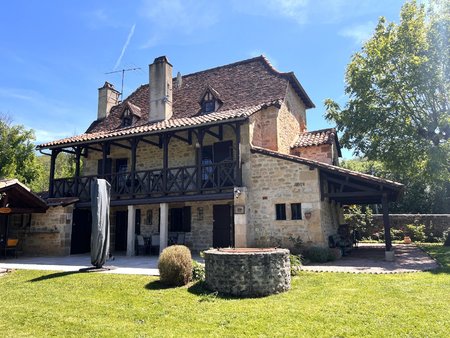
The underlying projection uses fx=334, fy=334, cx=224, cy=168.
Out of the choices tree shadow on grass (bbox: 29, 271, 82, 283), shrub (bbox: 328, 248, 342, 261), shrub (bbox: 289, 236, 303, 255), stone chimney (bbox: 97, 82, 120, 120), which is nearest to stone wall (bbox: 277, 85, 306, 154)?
shrub (bbox: 289, 236, 303, 255)

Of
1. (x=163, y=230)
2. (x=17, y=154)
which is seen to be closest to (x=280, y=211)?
(x=163, y=230)

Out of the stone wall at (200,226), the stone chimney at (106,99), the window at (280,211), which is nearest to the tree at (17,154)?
the stone chimney at (106,99)

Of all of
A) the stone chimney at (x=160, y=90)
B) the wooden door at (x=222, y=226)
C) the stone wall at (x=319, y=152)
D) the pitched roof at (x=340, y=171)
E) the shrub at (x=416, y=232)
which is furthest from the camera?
the shrub at (x=416, y=232)

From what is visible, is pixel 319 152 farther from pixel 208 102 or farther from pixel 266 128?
pixel 208 102

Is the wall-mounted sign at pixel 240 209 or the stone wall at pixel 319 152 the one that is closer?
the wall-mounted sign at pixel 240 209

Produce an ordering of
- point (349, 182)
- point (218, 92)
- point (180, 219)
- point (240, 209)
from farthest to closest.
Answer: point (218, 92), point (180, 219), point (240, 209), point (349, 182)

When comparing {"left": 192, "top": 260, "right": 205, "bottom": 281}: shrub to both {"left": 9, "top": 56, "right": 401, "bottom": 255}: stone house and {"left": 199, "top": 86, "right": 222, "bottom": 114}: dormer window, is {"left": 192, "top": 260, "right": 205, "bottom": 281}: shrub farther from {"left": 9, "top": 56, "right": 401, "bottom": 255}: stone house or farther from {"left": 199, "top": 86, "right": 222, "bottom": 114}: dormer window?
{"left": 199, "top": 86, "right": 222, "bottom": 114}: dormer window

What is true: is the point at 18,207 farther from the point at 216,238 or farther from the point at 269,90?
the point at 269,90

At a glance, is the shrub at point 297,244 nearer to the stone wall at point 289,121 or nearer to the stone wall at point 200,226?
the stone wall at point 200,226

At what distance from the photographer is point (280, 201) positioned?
1270 cm

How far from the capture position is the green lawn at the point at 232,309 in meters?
5.01

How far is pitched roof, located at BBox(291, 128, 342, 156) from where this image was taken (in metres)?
15.8

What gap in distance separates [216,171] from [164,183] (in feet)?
7.35

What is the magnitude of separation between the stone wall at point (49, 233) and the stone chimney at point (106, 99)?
25.1ft
